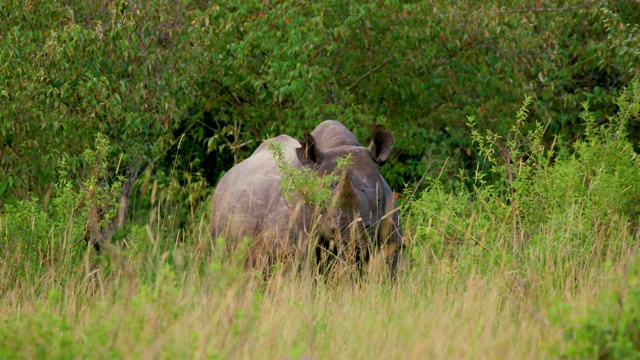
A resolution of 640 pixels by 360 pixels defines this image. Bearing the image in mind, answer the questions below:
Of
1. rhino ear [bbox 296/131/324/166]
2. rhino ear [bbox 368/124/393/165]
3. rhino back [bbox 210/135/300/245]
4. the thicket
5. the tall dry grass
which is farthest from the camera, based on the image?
the thicket

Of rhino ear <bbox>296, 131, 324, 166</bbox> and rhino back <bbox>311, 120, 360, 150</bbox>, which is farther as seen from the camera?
rhino back <bbox>311, 120, 360, 150</bbox>

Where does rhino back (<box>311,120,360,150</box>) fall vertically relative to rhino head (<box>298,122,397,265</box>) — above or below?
above

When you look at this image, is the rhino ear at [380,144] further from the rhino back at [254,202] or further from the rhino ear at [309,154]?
the rhino back at [254,202]

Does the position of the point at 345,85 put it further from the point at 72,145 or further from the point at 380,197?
the point at 380,197

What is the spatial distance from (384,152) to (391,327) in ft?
8.14

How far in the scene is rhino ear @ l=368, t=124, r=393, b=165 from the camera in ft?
25.9

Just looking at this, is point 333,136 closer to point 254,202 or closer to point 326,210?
point 254,202

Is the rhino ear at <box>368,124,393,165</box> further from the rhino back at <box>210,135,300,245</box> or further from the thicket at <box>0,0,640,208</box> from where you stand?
the thicket at <box>0,0,640,208</box>

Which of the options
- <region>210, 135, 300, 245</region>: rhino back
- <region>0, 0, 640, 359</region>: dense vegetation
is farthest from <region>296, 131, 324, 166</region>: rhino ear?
<region>0, 0, 640, 359</region>: dense vegetation

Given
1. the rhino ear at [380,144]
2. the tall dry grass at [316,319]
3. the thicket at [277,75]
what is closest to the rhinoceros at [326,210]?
the rhino ear at [380,144]

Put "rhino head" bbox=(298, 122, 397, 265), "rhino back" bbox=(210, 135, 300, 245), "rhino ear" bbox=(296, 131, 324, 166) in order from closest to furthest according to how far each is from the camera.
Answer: "rhino head" bbox=(298, 122, 397, 265) < "rhino ear" bbox=(296, 131, 324, 166) < "rhino back" bbox=(210, 135, 300, 245)

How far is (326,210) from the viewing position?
7.48 metres

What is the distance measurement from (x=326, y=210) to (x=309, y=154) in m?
0.55

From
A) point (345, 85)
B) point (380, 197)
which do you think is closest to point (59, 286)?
point (380, 197)
